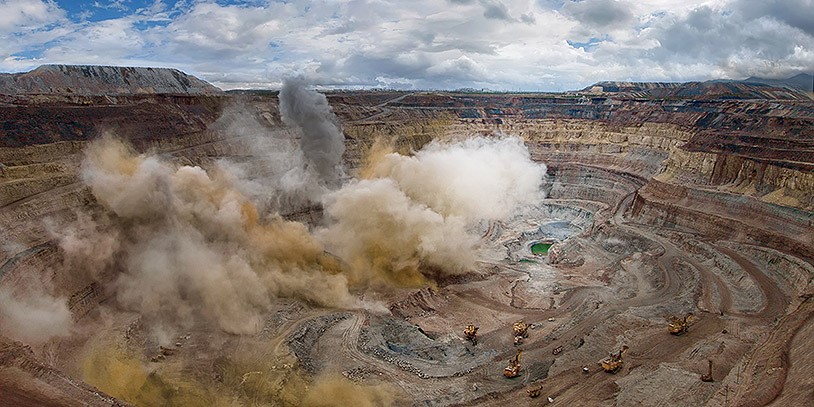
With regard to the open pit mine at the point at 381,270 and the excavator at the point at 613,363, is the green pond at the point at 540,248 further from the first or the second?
the excavator at the point at 613,363

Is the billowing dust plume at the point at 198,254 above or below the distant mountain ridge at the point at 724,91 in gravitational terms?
below

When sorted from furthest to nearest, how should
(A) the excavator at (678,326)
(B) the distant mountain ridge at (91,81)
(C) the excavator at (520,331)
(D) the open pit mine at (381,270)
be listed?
(B) the distant mountain ridge at (91,81)
(C) the excavator at (520,331)
(A) the excavator at (678,326)
(D) the open pit mine at (381,270)

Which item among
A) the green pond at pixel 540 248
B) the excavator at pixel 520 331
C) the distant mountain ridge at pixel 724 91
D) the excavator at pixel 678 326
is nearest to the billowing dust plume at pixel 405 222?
the green pond at pixel 540 248

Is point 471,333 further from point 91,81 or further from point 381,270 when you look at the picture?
point 91,81

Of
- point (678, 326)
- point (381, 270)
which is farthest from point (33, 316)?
point (678, 326)

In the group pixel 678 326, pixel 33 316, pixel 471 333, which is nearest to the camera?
pixel 33 316

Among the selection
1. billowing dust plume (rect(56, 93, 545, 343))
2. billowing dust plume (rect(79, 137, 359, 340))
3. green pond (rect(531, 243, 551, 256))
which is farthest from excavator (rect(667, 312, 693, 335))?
green pond (rect(531, 243, 551, 256))

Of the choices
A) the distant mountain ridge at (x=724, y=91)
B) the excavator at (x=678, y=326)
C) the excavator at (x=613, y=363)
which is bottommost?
the excavator at (x=613, y=363)
